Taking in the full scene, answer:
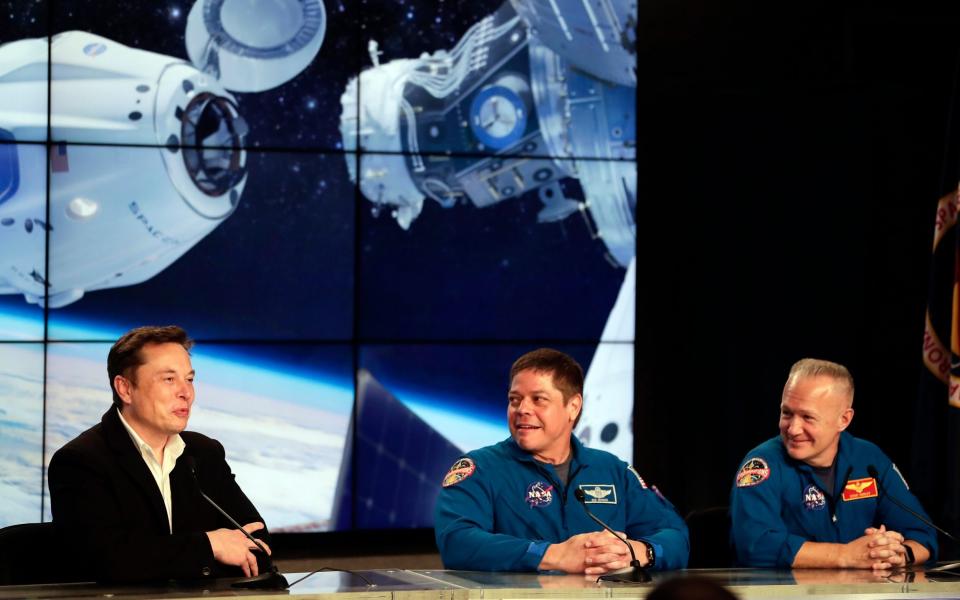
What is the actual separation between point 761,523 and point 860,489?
0.37m

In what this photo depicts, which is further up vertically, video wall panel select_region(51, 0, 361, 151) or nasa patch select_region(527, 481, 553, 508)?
video wall panel select_region(51, 0, 361, 151)

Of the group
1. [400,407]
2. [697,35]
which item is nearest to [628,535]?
[400,407]

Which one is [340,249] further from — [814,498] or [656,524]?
[814,498]

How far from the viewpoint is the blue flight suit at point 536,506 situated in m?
3.18

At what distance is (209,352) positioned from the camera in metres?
5.11

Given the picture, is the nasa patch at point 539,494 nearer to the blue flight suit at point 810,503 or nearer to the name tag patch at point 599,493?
the name tag patch at point 599,493

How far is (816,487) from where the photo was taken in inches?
141

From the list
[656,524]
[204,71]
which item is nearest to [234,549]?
[656,524]

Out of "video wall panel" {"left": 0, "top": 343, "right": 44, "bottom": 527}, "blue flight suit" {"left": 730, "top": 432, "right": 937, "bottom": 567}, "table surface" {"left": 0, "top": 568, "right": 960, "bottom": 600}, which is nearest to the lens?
"table surface" {"left": 0, "top": 568, "right": 960, "bottom": 600}

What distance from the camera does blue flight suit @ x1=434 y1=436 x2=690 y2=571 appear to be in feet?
10.4

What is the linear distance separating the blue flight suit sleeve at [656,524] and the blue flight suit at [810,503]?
185 millimetres

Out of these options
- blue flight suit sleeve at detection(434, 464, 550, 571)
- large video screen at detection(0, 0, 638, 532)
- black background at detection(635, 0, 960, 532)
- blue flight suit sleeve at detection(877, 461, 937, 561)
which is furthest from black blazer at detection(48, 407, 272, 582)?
black background at detection(635, 0, 960, 532)

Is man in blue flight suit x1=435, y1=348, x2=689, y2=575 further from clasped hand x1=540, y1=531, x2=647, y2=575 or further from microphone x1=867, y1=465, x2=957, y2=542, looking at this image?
microphone x1=867, y1=465, x2=957, y2=542

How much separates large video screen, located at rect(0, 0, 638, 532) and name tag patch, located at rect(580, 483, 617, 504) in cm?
199
